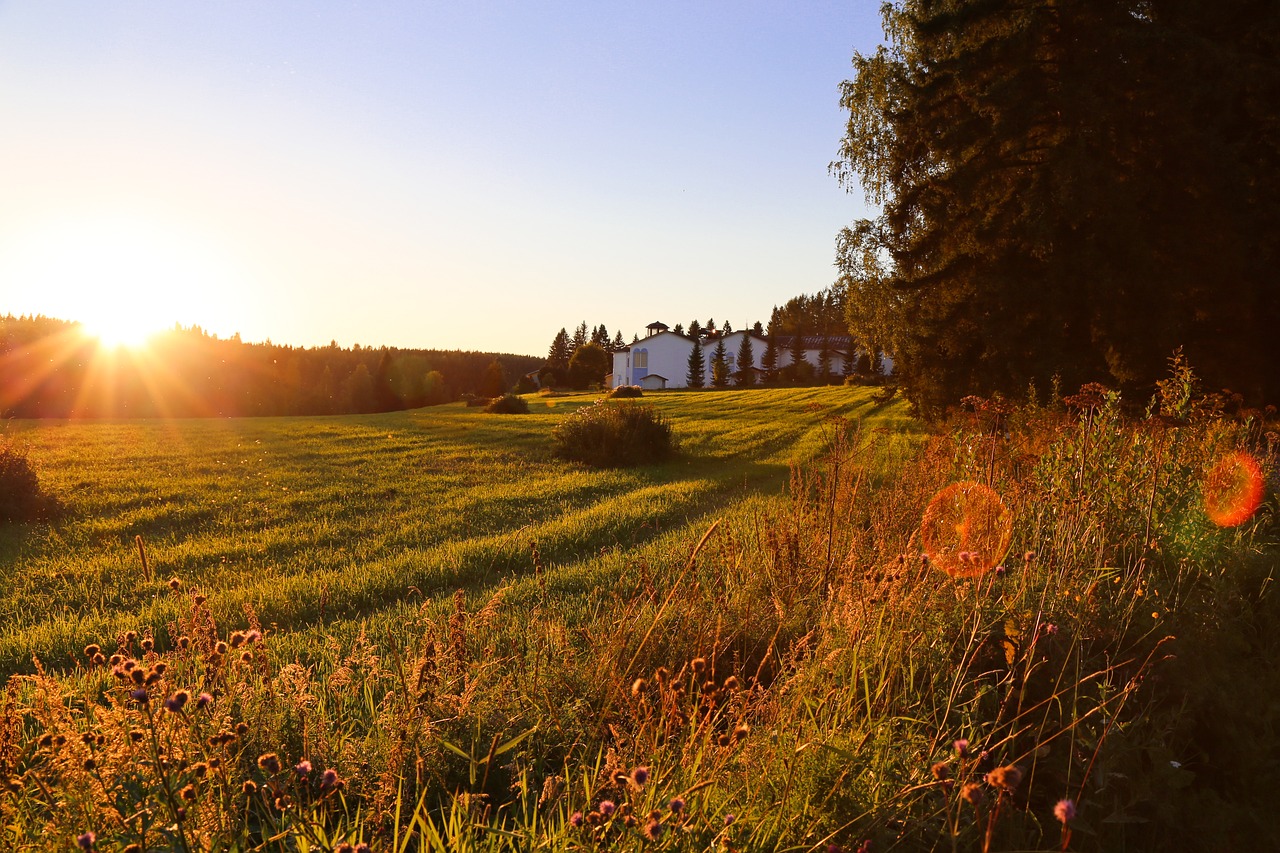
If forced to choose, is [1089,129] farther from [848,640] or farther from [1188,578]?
[848,640]

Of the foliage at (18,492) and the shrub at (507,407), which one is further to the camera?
the shrub at (507,407)

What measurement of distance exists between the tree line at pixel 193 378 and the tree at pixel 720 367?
23195mm

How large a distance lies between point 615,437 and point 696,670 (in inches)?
584

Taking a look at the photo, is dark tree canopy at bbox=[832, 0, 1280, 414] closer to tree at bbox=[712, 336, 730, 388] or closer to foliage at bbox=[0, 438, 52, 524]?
foliage at bbox=[0, 438, 52, 524]

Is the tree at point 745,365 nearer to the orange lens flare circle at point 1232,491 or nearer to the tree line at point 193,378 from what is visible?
the tree line at point 193,378

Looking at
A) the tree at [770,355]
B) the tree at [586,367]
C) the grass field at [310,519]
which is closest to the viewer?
the grass field at [310,519]

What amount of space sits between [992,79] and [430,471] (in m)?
15.4

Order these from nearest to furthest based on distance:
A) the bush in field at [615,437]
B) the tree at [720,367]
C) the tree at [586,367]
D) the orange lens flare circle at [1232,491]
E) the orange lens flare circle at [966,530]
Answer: the orange lens flare circle at [966,530], the orange lens flare circle at [1232,491], the bush in field at [615,437], the tree at [720,367], the tree at [586,367]

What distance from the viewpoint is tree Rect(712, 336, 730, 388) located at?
78500mm

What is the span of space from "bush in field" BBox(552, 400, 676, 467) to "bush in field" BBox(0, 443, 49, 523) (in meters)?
10.3

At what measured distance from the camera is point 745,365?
85062 millimetres

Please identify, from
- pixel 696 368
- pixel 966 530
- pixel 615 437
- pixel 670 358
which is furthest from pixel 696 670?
pixel 670 358

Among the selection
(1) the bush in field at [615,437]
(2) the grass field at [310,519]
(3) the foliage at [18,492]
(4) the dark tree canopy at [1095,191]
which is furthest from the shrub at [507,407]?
(3) the foliage at [18,492]

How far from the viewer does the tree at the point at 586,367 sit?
80.1 metres
